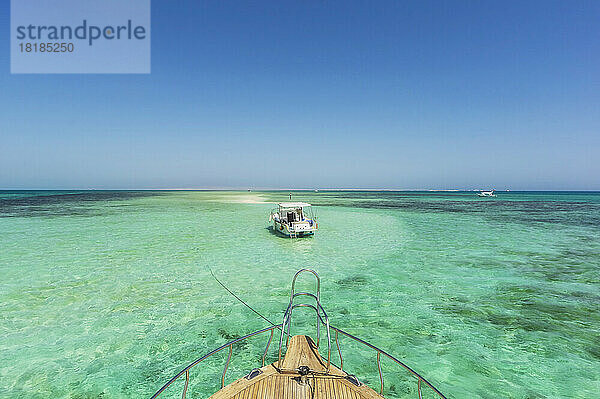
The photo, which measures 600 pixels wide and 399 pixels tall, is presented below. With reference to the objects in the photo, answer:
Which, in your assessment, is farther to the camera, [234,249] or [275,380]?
[234,249]

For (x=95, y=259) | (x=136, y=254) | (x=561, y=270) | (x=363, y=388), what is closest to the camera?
(x=363, y=388)

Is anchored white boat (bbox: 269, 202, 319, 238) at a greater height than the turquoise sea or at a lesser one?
greater

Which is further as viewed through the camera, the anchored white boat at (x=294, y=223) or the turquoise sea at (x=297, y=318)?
the anchored white boat at (x=294, y=223)

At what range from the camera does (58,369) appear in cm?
770

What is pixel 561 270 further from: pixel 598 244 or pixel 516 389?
pixel 516 389

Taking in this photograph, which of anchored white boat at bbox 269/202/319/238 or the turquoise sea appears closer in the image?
the turquoise sea

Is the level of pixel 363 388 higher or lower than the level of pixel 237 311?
higher

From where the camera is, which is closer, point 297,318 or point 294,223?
point 297,318

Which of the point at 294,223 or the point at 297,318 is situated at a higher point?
the point at 294,223

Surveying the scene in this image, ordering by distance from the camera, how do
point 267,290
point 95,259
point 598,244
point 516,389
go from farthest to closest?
1. point 598,244
2. point 95,259
3. point 267,290
4. point 516,389

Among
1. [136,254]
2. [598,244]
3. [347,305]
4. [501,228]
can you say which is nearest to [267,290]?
[347,305]

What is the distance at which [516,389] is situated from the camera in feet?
23.4

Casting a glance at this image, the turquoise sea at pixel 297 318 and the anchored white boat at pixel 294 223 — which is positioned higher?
the anchored white boat at pixel 294 223

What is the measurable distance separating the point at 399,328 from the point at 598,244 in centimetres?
2537
